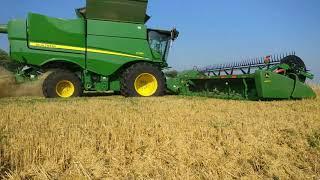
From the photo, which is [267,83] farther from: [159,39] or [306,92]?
[159,39]

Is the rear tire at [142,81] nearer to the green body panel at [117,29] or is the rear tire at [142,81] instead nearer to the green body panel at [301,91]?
the green body panel at [117,29]

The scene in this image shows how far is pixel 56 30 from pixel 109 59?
153cm

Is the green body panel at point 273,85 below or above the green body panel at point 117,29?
below

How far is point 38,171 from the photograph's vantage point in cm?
373

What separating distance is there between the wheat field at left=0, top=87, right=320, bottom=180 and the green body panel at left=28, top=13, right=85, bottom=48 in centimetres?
466

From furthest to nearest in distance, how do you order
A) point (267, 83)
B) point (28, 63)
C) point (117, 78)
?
1. point (117, 78)
2. point (28, 63)
3. point (267, 83)

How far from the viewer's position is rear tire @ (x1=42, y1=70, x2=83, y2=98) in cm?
1032

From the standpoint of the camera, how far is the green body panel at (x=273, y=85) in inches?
360

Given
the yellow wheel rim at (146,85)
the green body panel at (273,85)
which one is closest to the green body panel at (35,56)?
the yellow wheel rim at (146,85)

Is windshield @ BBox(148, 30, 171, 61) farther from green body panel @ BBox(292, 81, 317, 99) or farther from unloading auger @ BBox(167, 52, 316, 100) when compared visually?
green body panel @ BBox(292, 81, 317, 99)

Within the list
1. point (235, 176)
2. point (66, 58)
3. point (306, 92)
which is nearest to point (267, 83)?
point (306, 92)

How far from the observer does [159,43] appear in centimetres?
1210

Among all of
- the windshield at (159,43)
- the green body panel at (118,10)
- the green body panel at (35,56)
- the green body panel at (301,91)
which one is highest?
the green body panel at (118,10)

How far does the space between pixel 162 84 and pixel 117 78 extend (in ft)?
4.07
